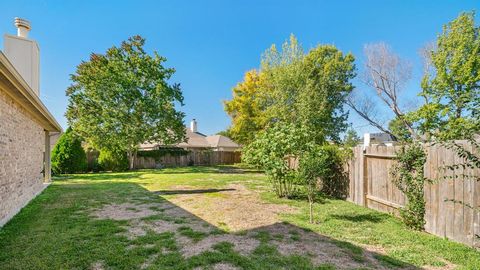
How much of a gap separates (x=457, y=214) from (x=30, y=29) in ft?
43.7

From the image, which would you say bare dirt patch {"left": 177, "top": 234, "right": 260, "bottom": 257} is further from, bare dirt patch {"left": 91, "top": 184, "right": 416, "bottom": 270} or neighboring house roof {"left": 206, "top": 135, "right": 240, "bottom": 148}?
neighboring house roof {"left": 206, "top": 135, "right": 240, "bottom": 148}

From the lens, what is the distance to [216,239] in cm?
431

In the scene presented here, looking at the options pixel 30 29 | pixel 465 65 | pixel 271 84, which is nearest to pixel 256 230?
pixel 30 29

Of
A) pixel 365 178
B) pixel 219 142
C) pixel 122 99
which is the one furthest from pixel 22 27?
pixel 219 142

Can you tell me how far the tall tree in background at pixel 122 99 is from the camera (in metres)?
19.1

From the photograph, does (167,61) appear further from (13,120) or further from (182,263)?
(182,263)

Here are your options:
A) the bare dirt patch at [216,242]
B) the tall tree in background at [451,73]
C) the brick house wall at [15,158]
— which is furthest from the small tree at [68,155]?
the tall tree in background at [451,73]

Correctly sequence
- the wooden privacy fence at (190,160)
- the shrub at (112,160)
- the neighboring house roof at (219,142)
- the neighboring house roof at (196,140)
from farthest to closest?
the neighboring house roof at (219,142) → the neighboring house roof at (196,140) → the wooden privacy fence at (190,160) → the shrub at (112,160)

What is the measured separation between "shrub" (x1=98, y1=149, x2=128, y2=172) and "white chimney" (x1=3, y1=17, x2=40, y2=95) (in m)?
10.3

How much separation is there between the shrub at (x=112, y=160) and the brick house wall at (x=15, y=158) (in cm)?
1091

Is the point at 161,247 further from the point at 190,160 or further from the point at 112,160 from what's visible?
the point at 190,160

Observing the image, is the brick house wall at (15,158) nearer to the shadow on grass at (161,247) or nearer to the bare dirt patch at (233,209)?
the shadow on grass at (161,247)

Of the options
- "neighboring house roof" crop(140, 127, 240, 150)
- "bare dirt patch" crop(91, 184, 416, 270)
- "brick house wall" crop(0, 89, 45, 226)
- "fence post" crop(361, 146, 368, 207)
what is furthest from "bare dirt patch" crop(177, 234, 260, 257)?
"neighboring house roof" crop(140, 127, 240, 150)

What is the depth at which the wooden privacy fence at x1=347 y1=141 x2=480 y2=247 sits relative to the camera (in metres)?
3.95
